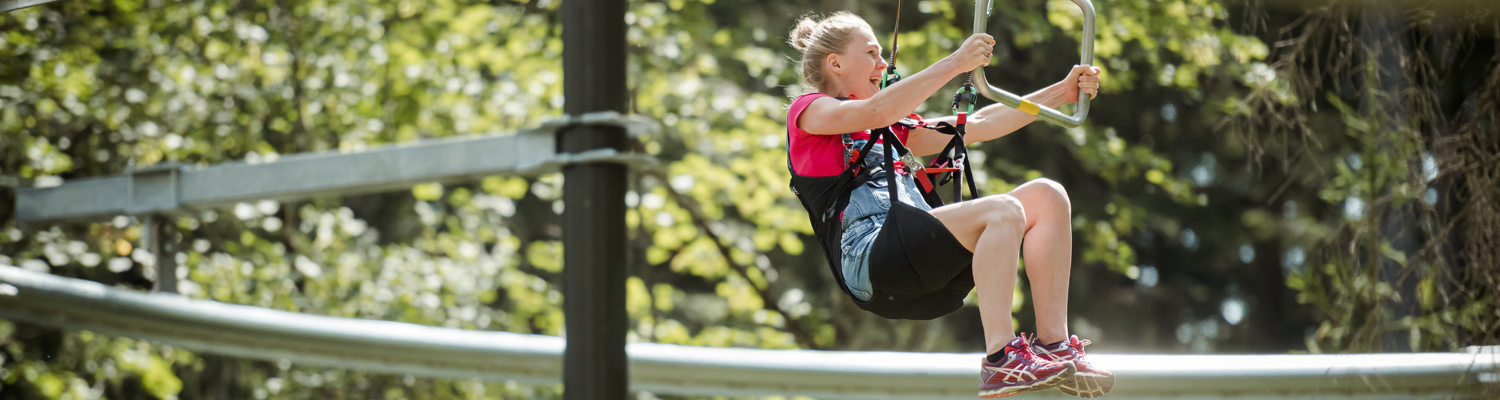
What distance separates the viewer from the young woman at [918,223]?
2.25m

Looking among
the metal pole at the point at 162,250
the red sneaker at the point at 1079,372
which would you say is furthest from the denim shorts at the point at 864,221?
the metal pole at the point at 162,250

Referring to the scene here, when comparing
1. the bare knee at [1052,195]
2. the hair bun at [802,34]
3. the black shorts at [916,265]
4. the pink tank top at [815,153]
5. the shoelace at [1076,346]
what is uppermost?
the hair bun at [802,34]

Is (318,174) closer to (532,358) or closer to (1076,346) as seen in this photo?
(532,358)

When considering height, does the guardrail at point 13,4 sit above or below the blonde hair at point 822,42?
above

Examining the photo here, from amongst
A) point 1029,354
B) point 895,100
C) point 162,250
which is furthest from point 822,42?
point 162,250

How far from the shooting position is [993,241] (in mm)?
2252

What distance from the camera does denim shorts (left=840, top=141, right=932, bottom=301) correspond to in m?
2.47

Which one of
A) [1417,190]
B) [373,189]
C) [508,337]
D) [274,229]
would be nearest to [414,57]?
[274,229]

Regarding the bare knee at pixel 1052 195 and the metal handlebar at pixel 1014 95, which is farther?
the bare knee at pixel 1052 195

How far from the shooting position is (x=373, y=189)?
4.07m

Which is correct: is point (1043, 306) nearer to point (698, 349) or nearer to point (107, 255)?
point (698, 349)

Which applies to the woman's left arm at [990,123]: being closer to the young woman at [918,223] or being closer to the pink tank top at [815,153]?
the young woman at [918,223]

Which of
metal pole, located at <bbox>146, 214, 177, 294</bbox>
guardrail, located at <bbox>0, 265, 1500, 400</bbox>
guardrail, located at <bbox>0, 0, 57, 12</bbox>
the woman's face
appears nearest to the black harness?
the woman's face

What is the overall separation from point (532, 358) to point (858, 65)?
3385 millimetres
